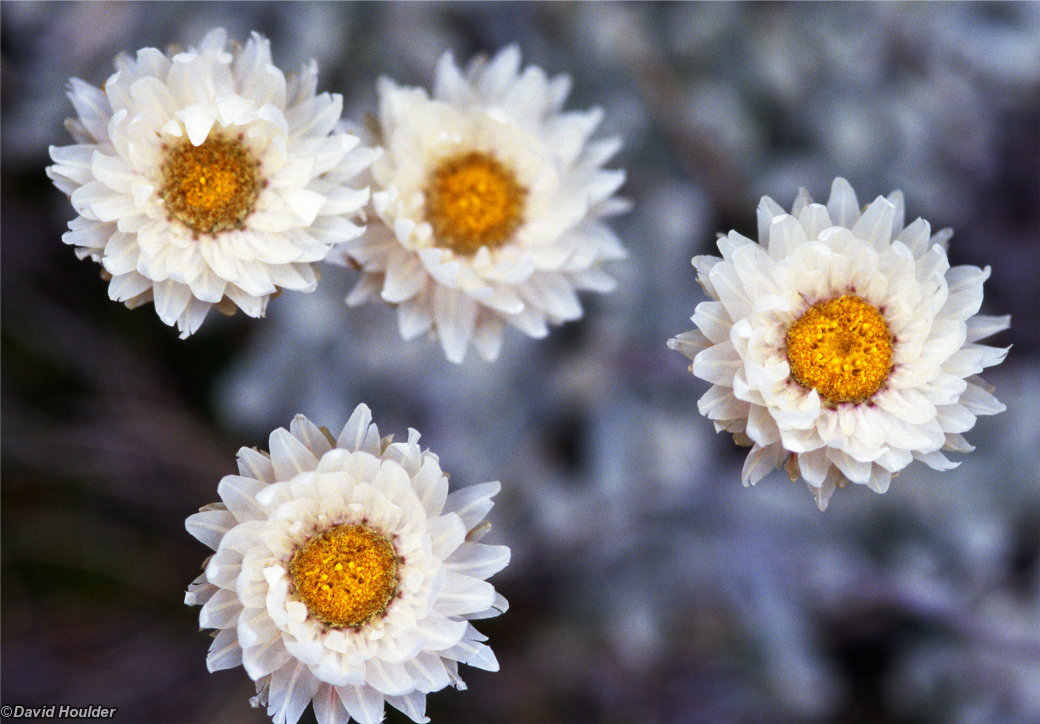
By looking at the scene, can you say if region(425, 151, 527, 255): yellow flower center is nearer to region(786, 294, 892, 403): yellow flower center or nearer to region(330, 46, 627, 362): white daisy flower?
region(330, 46, 627, 362): white daisy flower

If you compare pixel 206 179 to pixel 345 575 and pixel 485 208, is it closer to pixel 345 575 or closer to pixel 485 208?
pixel 485 208

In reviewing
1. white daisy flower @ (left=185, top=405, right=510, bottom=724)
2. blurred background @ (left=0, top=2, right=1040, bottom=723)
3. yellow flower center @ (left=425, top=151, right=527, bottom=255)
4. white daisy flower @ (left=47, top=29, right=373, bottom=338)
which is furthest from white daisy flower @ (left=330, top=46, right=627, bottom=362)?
blurred background @ (left=0, top=2, right=1040, bottom=723)

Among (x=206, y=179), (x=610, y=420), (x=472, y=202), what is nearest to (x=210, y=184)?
(x=206, y=179)

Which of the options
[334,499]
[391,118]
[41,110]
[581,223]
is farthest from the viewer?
[41,110]

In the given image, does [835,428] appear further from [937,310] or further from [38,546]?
[38,546]

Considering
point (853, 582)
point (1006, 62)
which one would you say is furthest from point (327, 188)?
point (1006, 62)
